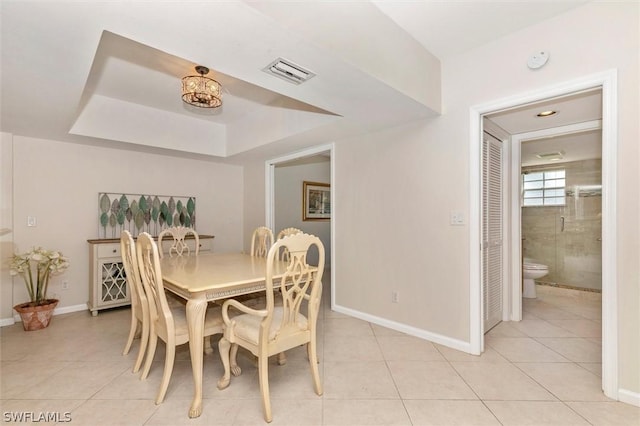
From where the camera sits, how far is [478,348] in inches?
97.3

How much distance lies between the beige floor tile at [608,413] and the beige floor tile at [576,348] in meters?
0.62

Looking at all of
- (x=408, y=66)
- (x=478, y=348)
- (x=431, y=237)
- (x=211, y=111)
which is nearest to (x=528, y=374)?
(x=478, y=348)

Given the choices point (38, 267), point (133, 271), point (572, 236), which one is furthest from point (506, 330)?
point (38, 267)

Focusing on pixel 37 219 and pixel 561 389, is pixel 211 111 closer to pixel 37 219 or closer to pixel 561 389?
pixel 37 219

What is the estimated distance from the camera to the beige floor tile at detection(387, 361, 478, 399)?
1.93m

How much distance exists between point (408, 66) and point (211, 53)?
1.41 metres

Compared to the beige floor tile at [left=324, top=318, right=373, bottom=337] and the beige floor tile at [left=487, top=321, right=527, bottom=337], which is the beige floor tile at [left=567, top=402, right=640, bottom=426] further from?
the beige floor tile at [left=324, top=318, right=373, bottom=337]

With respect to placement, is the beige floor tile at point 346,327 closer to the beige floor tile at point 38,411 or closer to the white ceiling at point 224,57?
the beige floor tile at point 38,411

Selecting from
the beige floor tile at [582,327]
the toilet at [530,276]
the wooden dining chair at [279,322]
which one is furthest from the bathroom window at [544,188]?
the wooden dining chair at [279,322]

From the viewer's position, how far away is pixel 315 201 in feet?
20.5

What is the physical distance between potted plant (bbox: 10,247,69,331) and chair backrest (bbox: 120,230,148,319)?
1448 millimetres

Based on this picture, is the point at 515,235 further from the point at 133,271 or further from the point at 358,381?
the point at 133,271

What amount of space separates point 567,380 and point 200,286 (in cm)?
252

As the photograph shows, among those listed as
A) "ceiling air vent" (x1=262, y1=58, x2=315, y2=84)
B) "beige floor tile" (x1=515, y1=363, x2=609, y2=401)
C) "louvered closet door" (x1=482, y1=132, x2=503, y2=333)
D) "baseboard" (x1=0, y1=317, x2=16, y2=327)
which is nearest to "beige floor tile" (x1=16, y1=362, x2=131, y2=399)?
"baseboard" (x1=0, y1=317, x2=16, y2=327)
